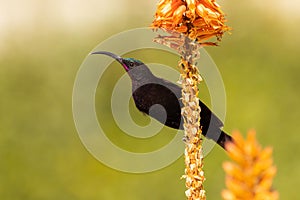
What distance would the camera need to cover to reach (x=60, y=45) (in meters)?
6.55

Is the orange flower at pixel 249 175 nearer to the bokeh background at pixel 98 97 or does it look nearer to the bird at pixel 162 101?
the bird at pixel 162 101

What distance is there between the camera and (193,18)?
1.59m

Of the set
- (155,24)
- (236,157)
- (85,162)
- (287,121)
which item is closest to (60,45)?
(85,162)

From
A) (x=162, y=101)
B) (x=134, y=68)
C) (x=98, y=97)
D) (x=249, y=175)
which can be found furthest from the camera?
(x=98, y=97)

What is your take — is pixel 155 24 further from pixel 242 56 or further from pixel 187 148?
pixel 242 56

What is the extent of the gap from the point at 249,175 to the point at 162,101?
1863 millimetres

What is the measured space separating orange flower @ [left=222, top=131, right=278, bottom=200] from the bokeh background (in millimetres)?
5246

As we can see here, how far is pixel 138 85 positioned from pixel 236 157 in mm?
2081

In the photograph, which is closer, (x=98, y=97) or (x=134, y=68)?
(x=134, y=68)

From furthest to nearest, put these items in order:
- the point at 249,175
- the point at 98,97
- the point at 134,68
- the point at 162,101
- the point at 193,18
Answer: the point at 98,97 → the point at 134,68 → the point at 162,101 → the point at 193,18 → the point at 249,175

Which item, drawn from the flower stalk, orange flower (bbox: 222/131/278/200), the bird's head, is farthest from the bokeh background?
orange flower (bbox: 222/131/278/200)

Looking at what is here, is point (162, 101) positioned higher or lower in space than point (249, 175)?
higher

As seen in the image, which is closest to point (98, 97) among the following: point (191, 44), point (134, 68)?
point (134, 68)

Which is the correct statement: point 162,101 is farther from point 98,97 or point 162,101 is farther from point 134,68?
point 98,97
